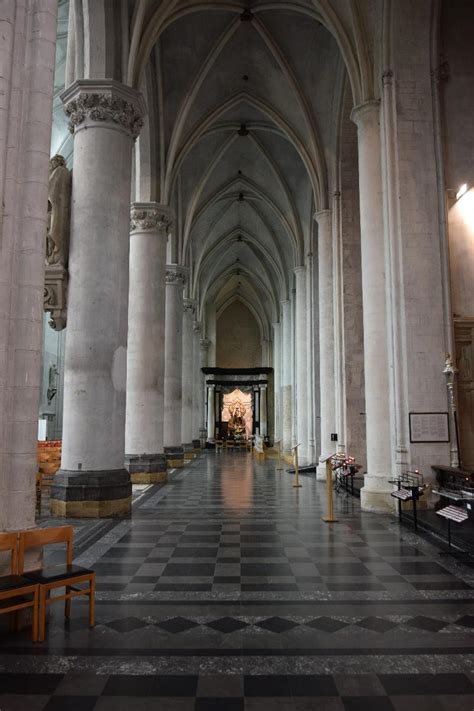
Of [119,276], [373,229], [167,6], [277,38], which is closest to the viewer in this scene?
[119,276]

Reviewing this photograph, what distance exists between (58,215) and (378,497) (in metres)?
8.27

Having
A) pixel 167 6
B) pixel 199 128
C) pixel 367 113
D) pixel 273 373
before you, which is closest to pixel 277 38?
pixel 199 128

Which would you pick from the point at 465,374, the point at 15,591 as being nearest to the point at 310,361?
the point at 465,374

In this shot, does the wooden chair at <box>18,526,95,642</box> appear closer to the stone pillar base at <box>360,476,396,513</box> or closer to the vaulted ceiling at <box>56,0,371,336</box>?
the stone pillar base at <box>360,476,396,513</box>

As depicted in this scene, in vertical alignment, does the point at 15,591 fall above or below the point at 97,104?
below

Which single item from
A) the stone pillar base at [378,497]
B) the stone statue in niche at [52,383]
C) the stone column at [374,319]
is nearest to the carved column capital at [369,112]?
the stone column at [374,319]

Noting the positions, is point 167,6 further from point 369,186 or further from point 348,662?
point 348,662

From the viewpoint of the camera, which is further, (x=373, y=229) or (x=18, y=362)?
(x=373, y=229)

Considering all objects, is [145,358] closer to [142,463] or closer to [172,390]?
[142,463]

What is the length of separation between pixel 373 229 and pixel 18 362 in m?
8.73

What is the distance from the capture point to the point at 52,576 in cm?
435

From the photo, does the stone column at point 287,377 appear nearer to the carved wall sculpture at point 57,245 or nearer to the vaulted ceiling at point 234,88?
the vaulted ceiling at point 234,88

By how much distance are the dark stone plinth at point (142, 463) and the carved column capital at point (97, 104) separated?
8.62m

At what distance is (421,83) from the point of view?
11.0 m
